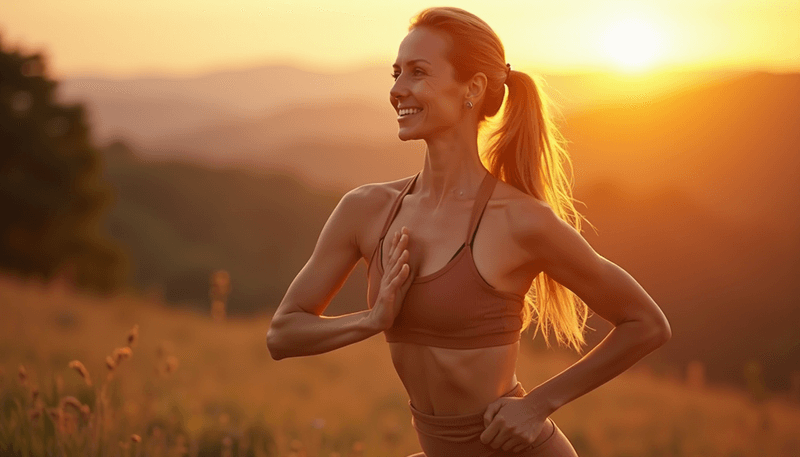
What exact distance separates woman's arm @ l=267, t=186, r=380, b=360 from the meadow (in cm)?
114

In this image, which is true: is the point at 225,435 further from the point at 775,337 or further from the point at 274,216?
the point at 274,216

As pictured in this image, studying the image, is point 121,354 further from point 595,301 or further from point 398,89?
point 595,301

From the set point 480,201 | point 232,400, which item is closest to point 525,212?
point 480,201

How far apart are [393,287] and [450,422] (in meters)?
0.66

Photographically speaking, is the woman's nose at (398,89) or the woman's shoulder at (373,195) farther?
the woman's shoulder at (373,195)

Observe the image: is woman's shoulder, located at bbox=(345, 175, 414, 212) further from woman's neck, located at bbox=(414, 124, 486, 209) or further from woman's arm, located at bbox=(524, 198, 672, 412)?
woman's arm, located at bbox=(524, 198, 672, 412)

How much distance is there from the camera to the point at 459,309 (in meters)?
3.15

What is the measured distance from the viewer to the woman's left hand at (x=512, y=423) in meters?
3.21

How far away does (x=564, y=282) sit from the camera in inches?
130

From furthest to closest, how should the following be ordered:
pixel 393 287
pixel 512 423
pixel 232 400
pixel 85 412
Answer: pixel 232 400, pixel 85 412, pixel 512 423, pixel 393 287

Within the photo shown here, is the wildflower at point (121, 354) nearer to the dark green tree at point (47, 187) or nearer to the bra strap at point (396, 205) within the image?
the bra strap at point (396, 205)

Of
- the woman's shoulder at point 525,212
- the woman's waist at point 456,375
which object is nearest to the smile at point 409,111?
the woman's shoulder at point 525,212

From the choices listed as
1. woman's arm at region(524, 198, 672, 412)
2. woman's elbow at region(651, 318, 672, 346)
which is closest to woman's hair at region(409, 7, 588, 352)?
woman's arm at region(524, 198, 672, 412)

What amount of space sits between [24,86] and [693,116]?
26104mm
